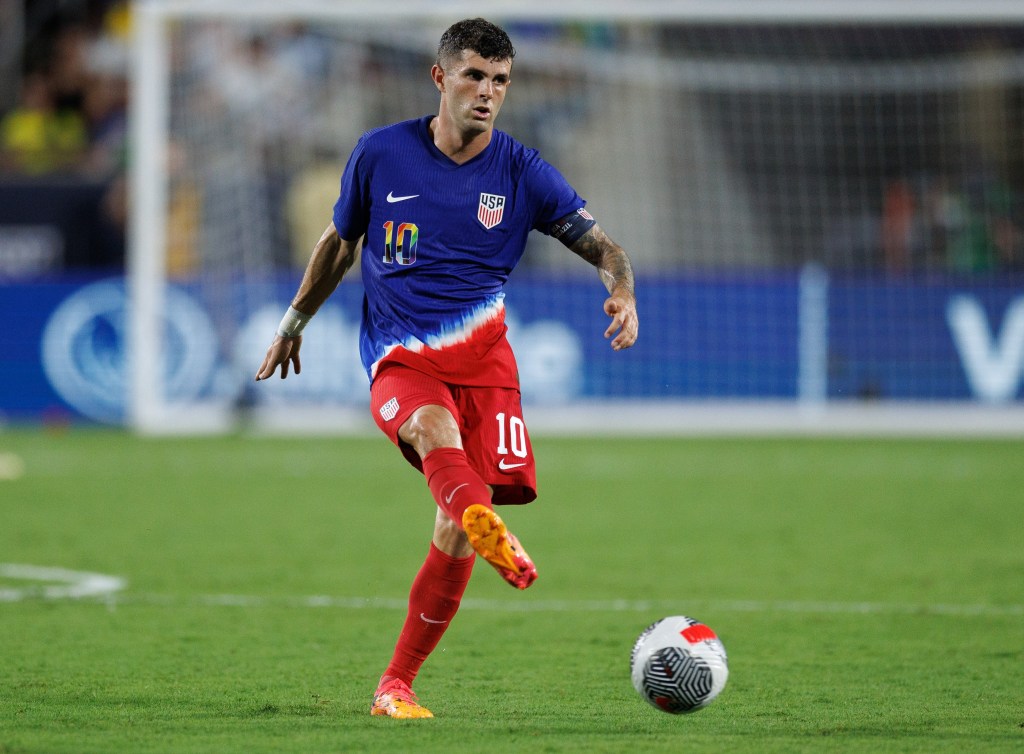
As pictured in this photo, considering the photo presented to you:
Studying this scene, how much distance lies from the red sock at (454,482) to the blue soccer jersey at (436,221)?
1.52ft

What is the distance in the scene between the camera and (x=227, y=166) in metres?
17.9

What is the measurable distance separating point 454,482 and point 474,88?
1291 mm

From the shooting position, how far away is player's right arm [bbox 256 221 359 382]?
555 centimetres

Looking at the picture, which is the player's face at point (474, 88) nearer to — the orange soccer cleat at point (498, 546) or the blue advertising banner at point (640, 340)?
the orange soccer cleat at point (498, 546)

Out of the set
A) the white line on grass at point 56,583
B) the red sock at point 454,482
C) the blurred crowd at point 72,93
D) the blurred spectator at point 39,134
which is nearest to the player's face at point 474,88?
the red sock at point 454,482

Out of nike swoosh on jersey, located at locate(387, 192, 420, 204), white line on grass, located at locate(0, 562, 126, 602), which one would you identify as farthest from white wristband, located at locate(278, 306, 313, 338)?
white line on grass, located at locate(0, 562, 126, 602)

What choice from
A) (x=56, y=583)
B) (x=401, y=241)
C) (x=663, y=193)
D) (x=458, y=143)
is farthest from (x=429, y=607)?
(x=663, y=193)

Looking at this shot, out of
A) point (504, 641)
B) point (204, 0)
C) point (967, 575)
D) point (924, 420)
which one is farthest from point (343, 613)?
point (924, 420)

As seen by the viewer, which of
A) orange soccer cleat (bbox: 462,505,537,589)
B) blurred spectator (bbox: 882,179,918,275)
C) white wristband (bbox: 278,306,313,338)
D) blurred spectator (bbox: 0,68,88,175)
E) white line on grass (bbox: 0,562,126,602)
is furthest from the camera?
blurred spectator (bbox: 0,68,88,175)

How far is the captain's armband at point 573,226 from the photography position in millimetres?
5453

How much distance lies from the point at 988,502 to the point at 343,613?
6.18 meters

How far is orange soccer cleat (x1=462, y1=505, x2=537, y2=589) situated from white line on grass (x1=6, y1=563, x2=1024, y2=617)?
3154mm

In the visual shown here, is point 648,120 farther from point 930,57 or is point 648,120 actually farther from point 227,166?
point 227,166

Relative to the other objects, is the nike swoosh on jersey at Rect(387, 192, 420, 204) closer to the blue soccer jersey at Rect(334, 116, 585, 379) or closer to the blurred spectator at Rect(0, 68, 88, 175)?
the blue soccer jersey at Rect(334, 116, 585, 379)
